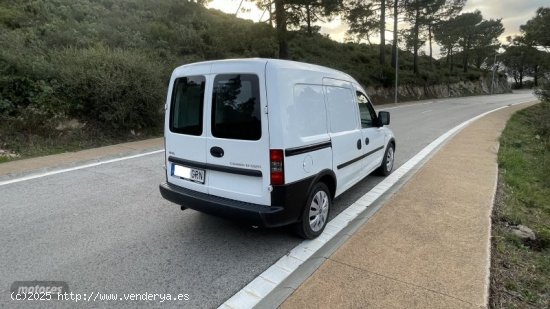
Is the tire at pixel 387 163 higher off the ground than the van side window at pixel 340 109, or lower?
lower

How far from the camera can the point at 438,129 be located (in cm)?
1263

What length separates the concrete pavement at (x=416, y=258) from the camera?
2.66m

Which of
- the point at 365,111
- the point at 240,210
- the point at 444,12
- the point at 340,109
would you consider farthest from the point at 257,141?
the point at 444,12

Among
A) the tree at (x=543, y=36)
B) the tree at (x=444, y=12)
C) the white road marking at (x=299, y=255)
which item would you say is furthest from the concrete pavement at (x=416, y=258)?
the tree at (x=444, y=12)

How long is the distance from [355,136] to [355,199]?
1091 millimetres

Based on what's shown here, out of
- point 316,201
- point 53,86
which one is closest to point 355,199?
point 316,201

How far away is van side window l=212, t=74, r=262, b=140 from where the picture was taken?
10.6ft

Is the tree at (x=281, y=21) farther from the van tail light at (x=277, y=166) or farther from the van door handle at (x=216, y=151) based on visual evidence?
the van tail light at (x=277, y=166)

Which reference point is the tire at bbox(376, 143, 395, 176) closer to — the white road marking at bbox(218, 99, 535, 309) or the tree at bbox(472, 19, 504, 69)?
the white road marking at bbox(218, 99, 535, 309)

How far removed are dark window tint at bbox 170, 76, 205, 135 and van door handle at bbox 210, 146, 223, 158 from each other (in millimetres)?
272

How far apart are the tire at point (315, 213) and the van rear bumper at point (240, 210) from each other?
186 mm

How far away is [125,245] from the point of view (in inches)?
142

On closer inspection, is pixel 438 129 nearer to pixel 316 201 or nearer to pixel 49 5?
pixel 316 201

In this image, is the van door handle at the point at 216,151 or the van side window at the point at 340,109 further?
the van side window at the point at 340,109
